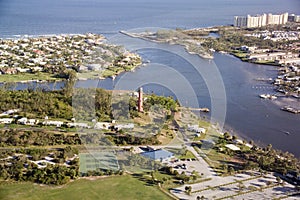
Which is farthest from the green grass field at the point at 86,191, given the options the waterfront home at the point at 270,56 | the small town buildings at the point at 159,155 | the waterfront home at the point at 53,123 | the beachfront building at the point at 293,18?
→ the beachfront building at the point at 293,18

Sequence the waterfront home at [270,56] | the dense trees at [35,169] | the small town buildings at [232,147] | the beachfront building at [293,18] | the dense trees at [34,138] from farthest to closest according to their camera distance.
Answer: the beachfront building at [293,18] < the waterfront home at [270,56] < the small town buildings at [232,147] < the dense trees at [34,138] < the dense trees at [35,169]

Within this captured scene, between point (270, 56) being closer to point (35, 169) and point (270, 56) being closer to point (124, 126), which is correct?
point (124, 126)

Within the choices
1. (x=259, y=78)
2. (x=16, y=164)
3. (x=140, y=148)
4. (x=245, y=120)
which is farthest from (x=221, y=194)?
(x=259, y=78)

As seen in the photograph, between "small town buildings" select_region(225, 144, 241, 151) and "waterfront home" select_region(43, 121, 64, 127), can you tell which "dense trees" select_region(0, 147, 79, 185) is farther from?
"small town buildings" select_region(225, 144, 241, 151)

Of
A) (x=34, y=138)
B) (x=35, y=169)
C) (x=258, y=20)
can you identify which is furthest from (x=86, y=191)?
(x=258, y=20)

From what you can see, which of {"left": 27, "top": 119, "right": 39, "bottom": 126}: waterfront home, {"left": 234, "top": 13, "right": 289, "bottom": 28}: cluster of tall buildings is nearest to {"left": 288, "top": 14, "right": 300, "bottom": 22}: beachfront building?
{"left": 234, "top": 13, "right": 289, "bottom": 28}: cluster of tall buildings

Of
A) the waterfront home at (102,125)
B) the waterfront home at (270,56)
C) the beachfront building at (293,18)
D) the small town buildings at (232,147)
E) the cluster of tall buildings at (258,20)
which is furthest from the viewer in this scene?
the beachfront building at (293,18)

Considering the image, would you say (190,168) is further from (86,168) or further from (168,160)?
(86,168)

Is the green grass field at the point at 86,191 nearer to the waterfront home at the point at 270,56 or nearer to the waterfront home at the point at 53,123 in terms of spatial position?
the waterfront home at the point at 53,123
